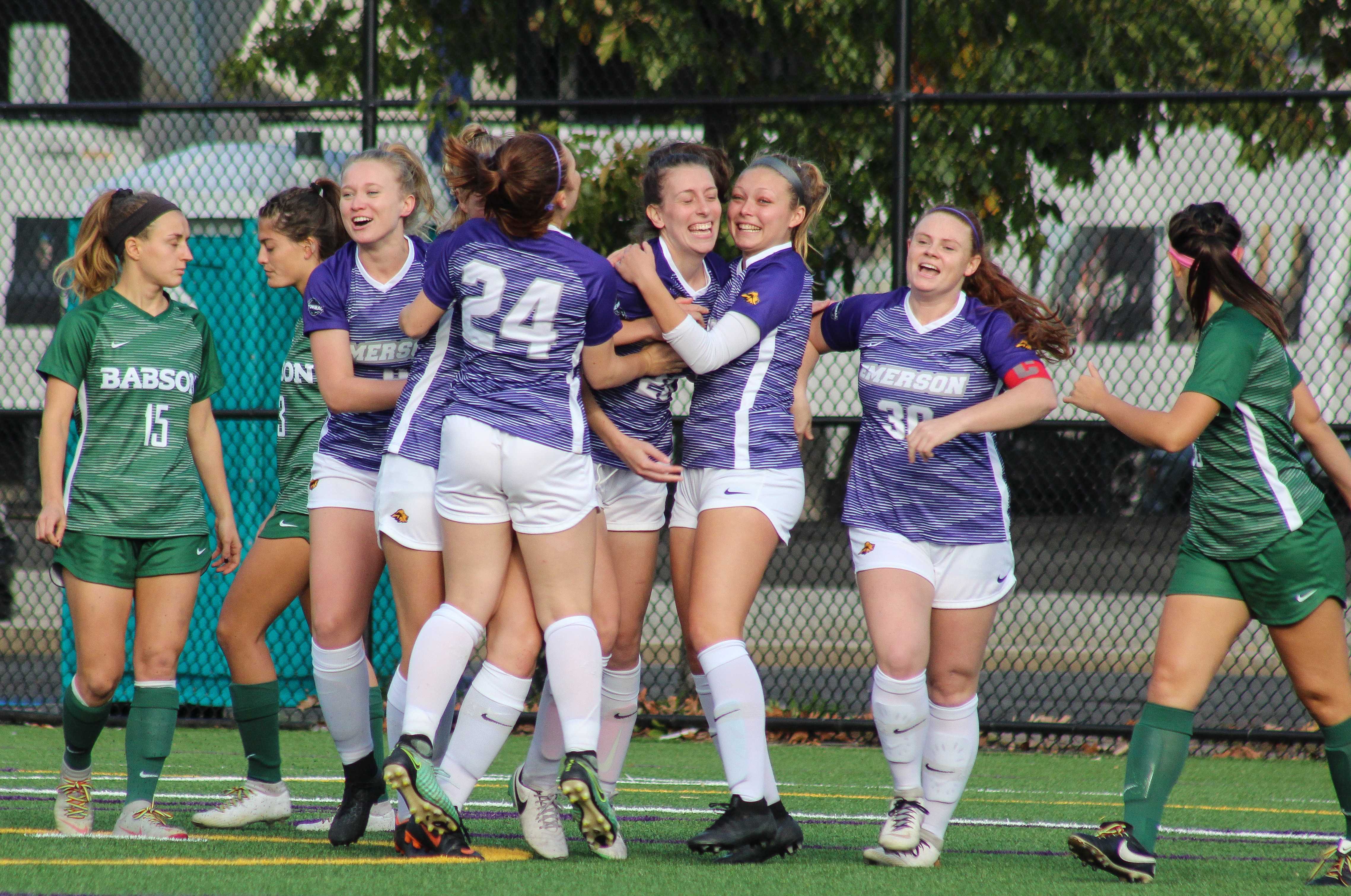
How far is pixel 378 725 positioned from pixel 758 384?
5.53 ft

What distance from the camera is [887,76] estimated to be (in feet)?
23.7

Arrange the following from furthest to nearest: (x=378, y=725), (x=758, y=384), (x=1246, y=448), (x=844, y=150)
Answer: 1. (x=844, y=150)
2. (x=378, y=725)
3. (x=758, y=384)
4. (x=1246, y=448)

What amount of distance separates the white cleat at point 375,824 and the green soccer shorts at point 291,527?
2.86 ft

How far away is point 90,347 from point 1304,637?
3577 millimetres

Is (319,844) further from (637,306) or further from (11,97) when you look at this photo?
(11,97)

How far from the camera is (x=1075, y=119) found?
282 inches

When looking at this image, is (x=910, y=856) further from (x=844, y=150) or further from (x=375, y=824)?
(x=844, y=150)

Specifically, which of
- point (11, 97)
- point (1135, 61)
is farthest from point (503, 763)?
point (11, 97)

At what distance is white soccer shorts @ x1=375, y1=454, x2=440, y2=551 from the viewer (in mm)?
3723

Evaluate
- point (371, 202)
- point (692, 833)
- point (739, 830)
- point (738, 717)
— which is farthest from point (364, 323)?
point (692, 833)

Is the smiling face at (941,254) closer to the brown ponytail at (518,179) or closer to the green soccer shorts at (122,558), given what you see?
the brown ponytail at (518,179)

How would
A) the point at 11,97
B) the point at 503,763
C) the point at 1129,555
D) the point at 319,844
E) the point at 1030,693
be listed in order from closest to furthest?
the point at 319,844
the point at 503,763
the point at 1030,693
the point at 1129,555
the point at 11,97

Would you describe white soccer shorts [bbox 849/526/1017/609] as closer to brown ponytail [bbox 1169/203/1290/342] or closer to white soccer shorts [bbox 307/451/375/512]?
brown ponytail [bbox 1169/203/1290/342]

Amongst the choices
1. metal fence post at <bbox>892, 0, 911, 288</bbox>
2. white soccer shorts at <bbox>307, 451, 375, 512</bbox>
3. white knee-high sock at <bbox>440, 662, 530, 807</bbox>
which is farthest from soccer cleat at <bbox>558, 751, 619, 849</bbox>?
metal fence post at <bbox>892, 0, 911, 288</bbox>
